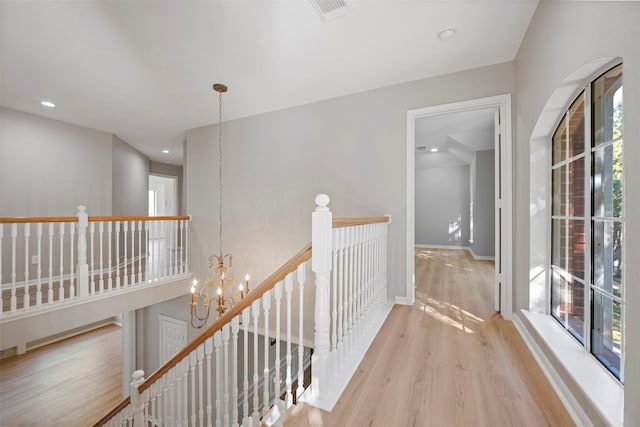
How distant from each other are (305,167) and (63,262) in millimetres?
4189

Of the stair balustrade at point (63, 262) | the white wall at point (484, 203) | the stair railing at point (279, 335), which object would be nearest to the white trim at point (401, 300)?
the stair railing at point (279, 335)

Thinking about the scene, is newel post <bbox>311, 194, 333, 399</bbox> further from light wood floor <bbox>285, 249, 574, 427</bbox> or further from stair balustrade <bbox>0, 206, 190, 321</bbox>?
stair balustrade <bbox>0, 206, 190, 321</bbox>

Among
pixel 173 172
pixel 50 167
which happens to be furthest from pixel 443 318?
pixel 173 172

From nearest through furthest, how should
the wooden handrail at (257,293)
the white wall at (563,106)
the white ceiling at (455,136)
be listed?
the white wall at (563,106) < the wooden handrail at (257,293) < the white ceiling at (455,136)

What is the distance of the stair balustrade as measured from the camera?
108 inches

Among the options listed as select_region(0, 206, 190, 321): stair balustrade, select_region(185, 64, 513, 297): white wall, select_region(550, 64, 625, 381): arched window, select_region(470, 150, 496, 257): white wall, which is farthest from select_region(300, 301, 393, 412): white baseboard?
select_region(470, 150, 496, 257): white wall

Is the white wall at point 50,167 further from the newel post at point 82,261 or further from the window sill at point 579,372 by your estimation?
the window sill at point 579,372

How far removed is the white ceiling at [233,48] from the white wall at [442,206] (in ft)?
17.9

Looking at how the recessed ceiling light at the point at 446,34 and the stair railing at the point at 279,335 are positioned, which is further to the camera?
the recessed ceiling light at the point at 446,34

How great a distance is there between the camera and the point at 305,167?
3.64 meters

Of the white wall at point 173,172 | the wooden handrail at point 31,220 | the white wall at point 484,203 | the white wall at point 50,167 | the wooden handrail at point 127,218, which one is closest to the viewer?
the wooden handrail at point 31,220

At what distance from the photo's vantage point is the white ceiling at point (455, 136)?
4043 millimetres

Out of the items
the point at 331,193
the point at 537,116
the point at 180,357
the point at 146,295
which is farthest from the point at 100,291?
the point at 537,116

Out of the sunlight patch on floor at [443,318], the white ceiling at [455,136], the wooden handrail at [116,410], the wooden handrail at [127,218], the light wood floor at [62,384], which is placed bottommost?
the light wood floor at [62,384]
